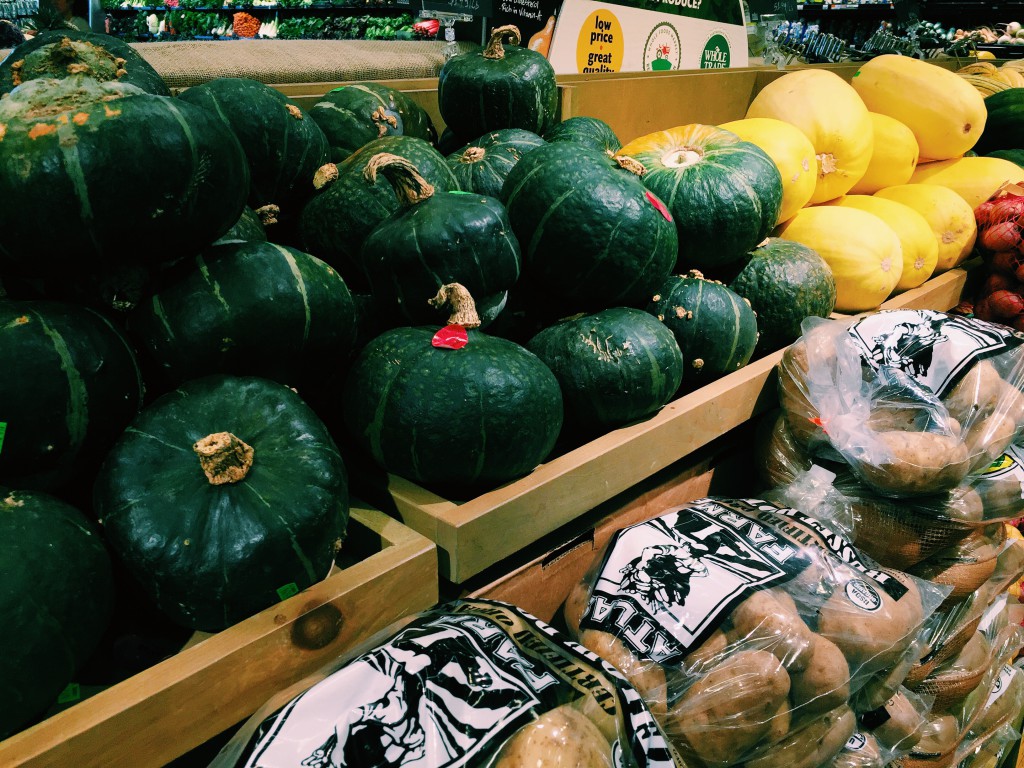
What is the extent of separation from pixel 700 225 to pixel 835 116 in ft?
2.66

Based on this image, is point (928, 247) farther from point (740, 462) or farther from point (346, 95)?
point (346, 95)

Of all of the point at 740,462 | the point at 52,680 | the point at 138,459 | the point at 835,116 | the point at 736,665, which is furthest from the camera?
the point at 835,116

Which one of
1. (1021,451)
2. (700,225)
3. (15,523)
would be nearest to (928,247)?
(1021,451)

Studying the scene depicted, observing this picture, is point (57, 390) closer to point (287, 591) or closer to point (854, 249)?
point (287, 591)

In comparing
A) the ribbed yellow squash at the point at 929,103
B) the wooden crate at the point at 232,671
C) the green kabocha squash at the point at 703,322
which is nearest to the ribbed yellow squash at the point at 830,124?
the ribbed yellow squash at the point at 929,103

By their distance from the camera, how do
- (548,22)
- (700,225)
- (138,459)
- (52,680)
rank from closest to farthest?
(52,680) → (138,459) → (700,225) → (548,22)

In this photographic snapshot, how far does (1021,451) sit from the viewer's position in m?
1.51

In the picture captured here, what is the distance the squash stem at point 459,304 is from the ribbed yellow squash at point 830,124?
129 centimetres

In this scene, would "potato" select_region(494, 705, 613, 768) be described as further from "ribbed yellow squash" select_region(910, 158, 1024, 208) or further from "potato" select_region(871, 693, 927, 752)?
"ribbed yellow squash" select_region(910, 158, 1024, 208)

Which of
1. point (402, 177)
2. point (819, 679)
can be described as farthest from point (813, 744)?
point (402, 177)

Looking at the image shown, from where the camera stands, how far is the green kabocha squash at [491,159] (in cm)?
143

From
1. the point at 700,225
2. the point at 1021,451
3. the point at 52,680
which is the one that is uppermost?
the point at 700,225

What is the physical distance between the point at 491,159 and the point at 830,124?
1.04 meters

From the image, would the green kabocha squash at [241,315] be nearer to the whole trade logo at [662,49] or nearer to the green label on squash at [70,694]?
the green label on squash at [70,694]
